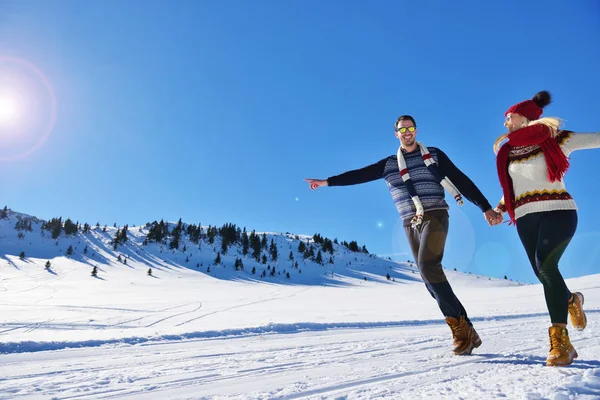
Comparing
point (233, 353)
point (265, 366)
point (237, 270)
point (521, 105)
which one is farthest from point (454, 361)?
point (237, 270)

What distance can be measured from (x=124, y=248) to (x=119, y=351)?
89.1m

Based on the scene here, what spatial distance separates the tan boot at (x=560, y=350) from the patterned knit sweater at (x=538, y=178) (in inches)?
34.6

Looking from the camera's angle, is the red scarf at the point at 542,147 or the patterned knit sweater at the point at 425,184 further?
the patterned knit sweater at the point at 425,184

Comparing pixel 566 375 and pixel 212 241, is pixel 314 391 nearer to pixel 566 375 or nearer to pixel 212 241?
pixel 566 375

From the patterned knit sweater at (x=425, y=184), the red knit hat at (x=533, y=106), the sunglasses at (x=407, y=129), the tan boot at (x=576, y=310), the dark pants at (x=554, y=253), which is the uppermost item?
the sunglasses at (x=407, y=129)

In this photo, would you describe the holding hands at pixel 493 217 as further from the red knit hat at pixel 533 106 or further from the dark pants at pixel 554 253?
the red knit hat at pixel 533 106

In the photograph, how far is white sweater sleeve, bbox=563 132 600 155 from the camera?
2.37m

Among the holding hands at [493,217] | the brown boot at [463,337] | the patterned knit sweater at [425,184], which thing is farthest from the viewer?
the patterned knit sweater at [425,184]

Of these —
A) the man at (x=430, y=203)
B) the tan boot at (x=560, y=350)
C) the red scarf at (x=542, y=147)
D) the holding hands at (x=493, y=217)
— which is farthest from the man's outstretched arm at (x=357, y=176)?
the tan boot at (x=560, y=350)

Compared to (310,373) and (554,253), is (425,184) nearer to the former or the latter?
(554,253)

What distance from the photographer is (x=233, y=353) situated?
2.88 meters

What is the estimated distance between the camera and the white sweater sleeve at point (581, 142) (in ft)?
7.79

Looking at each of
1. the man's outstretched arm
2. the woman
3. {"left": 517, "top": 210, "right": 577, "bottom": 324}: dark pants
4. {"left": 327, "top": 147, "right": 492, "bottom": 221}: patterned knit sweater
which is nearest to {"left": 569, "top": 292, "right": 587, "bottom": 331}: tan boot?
the woman

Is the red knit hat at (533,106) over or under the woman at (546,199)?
over
